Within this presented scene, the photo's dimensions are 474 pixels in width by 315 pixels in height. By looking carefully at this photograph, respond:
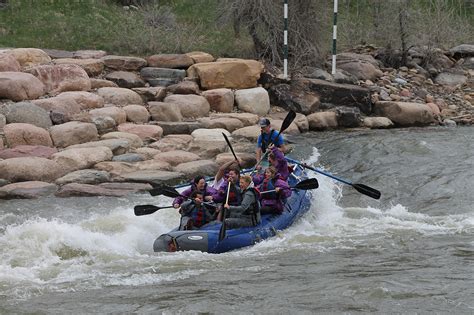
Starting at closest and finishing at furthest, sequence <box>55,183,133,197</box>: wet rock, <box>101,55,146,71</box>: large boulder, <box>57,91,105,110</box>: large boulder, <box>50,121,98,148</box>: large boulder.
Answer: <box>55,183,133,197</box>: wet rock < <box>50,121,98,148</box>: large boulder < <box>57,91,105,110</box>: large boulder < <box>101,55,146,71</box>: large boulder

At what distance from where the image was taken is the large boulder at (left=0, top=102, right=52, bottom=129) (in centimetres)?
1237

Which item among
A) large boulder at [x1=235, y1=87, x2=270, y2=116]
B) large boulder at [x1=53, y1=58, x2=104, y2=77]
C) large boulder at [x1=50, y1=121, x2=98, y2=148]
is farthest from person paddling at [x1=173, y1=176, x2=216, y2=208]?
large boulder at [x1=53, y1=58, x2=104, y2=77]

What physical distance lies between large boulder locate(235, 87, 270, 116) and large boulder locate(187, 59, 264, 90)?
34cm

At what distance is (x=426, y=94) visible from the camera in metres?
16.9

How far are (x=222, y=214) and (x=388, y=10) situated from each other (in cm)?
1171

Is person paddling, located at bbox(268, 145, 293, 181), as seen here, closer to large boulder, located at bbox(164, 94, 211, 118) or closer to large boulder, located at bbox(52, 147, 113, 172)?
large boulder, located at bbox(52, 147, 113, 172)

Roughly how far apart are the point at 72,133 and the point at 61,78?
238cm

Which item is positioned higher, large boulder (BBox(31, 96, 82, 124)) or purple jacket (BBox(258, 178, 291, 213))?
large boulder (BBox(31, 96, 82, 124))

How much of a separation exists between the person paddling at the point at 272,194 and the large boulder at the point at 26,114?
4.89 metres

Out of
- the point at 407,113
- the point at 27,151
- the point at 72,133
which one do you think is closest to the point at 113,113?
the point at 72,133

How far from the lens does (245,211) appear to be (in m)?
8.43

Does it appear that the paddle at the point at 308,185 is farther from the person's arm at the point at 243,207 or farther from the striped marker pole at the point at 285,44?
the striped marker pole at the point at 285,44

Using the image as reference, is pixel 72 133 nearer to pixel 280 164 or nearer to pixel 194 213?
pixel 280 164

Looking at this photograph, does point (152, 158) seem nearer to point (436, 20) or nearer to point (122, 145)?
point (122, 145)
